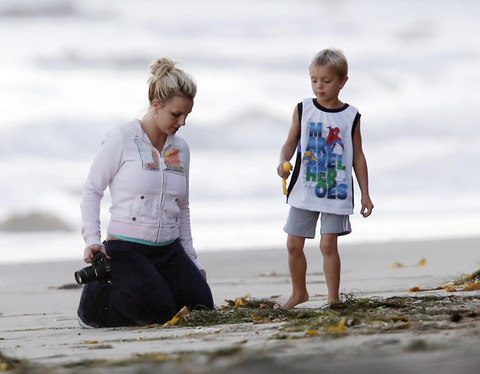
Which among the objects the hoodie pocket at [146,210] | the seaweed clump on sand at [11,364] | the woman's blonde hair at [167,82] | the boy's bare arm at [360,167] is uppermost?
the woman's blonde hair at [167,82]

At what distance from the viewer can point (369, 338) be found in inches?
105

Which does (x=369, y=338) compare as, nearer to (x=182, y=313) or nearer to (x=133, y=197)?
(x=182, y=313)

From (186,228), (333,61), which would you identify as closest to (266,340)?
(186,228)

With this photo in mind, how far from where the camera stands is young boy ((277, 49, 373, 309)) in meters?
4.78

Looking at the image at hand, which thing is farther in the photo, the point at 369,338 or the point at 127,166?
the point at 127,166

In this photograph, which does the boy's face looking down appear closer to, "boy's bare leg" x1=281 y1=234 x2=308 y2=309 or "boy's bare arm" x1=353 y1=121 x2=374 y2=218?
"boy's bare arm" x1=353 y1=121 x2=374 y2=218

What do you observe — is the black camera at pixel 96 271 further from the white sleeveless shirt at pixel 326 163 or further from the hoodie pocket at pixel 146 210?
the white sleeveless shirt at pixel 326 163

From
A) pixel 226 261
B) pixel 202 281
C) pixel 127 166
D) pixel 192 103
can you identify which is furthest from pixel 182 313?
pixel 226 261

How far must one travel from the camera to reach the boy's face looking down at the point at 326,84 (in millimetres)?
4770

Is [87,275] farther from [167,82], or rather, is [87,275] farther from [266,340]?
[266,340]

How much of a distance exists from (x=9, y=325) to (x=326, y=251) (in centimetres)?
198

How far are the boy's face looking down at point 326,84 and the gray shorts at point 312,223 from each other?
2.25ft

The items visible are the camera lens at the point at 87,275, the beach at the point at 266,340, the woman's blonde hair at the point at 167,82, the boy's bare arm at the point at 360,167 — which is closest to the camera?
the beach at the point at 266,340

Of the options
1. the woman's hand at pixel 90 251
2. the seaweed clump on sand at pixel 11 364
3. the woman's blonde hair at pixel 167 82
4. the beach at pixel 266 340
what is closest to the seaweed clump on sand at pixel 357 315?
the beach at pixel 266 340
